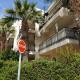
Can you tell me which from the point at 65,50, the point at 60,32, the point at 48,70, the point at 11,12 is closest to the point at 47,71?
the point at 48,70

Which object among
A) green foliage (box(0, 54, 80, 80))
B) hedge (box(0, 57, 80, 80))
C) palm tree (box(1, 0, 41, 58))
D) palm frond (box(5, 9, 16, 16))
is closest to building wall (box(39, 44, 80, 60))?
green foliage (box(0, 54, 80, 80))

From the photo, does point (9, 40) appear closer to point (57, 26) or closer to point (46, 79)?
point (57, 26)

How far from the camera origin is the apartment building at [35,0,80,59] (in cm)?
2288

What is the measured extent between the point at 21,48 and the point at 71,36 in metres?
12.2

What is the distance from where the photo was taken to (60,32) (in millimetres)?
24297

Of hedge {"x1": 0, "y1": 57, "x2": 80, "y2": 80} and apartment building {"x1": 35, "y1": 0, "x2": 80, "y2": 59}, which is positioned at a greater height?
apartment building {"x1": 35, "y1": 0, "x2": 80, "y2": 59}

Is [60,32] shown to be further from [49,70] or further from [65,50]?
[49,70]

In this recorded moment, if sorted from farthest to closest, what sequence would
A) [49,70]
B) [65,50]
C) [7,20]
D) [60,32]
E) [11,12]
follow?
[7,20] < [11,12] < [60,32] < [65,50] < [49,70]

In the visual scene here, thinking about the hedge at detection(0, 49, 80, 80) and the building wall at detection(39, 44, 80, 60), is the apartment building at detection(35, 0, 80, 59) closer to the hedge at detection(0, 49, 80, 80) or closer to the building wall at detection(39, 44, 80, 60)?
the building wall at detection(39, 44, 80, 60)

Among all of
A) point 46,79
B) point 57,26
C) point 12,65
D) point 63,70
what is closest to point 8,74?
point 12,65

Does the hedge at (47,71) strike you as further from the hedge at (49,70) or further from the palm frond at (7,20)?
the palm frond at (7,20)

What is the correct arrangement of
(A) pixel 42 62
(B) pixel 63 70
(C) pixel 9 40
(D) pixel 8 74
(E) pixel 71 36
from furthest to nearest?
(C) pixel 9 40, (E) pixel 71 36, (D) pixel 8 74, (A) pixel 42 62, (B) pixel 63 70

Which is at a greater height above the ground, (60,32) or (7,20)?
(7,20)

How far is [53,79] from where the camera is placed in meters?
14.0
